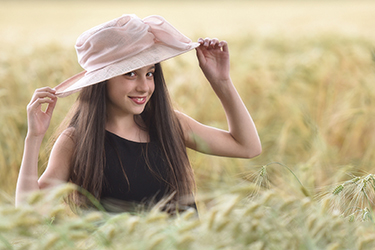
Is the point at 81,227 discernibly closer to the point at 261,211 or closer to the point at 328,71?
the point at 261,211

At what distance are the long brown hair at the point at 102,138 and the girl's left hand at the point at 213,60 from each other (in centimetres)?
14

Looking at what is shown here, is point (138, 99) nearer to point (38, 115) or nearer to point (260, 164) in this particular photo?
point (38, 115)

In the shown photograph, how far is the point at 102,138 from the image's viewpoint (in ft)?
3.97

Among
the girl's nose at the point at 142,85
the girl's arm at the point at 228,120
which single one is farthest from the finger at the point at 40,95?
the girl's arm at the point at 228,120

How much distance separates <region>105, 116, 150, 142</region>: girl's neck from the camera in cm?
127

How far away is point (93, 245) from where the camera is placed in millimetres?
713

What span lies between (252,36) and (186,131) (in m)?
4.36

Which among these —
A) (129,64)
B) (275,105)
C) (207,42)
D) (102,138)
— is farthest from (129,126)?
(275,105)

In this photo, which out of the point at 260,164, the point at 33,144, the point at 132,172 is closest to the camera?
the point at 33,144

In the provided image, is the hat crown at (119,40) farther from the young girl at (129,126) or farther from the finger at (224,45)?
the finger at (224,45)

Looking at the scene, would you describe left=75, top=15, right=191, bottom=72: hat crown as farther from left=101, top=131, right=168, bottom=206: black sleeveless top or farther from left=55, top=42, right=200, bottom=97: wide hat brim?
left=101, top=131, right=168, bottom=206: black sleeveless top

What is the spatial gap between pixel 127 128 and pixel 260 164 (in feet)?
3.29

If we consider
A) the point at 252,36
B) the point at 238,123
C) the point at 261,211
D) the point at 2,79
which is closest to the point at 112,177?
the point at 238,123

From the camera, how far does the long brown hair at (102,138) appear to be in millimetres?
1179
